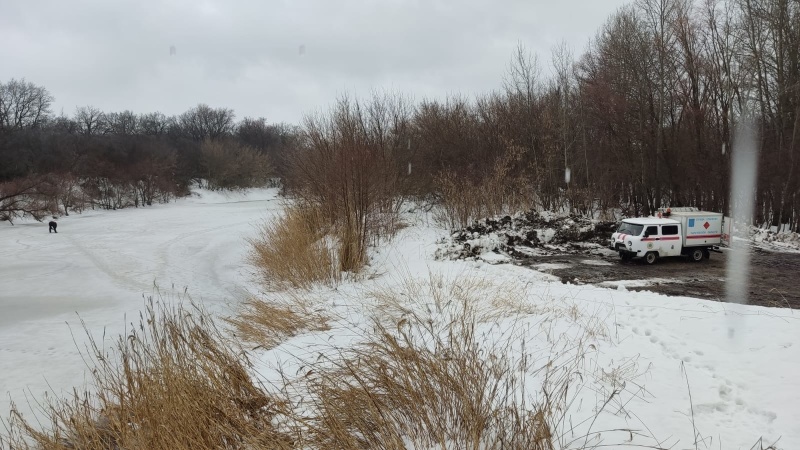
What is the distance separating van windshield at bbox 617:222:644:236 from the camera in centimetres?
1311

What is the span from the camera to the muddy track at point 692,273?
9.05 meters

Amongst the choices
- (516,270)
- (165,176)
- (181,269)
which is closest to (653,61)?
(516,270)

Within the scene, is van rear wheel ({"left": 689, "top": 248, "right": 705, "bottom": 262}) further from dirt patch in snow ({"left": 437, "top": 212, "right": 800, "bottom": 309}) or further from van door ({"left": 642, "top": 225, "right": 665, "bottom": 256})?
van door ({"left": 642, "top": 225, "right": 665, "bottom": 256})

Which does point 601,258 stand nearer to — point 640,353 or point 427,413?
point 640,353

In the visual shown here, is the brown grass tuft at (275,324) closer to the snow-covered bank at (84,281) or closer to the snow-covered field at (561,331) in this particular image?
the snow-covered field at (561,331)

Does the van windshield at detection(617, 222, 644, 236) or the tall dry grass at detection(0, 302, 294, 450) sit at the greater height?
the van windshield at detection(617, 222, 644, 236)

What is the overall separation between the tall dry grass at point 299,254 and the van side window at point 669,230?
9997mm

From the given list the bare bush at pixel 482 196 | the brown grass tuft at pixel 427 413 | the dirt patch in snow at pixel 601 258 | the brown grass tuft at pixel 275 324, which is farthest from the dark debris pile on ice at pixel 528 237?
the brown grass tuft at pixel 427 413

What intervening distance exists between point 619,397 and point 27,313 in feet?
42.3

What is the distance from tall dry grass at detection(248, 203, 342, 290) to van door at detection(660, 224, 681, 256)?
10004mm

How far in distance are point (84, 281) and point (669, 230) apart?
18.6 metres

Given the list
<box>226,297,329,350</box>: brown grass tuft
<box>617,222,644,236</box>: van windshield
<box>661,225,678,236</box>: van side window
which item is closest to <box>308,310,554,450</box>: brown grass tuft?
<box>226,297,329,350</box>: brown grass tuft

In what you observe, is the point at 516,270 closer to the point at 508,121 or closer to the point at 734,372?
the point at 734,372

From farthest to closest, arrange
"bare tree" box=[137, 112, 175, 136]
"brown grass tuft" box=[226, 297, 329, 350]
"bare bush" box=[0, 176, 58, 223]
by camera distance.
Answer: "bare tree" box=[137, 112, 175, 136] → "bare bush" box=[0, 176, 58, 223] → "brown grass tuft" box=[226, 297, 329, 350]
